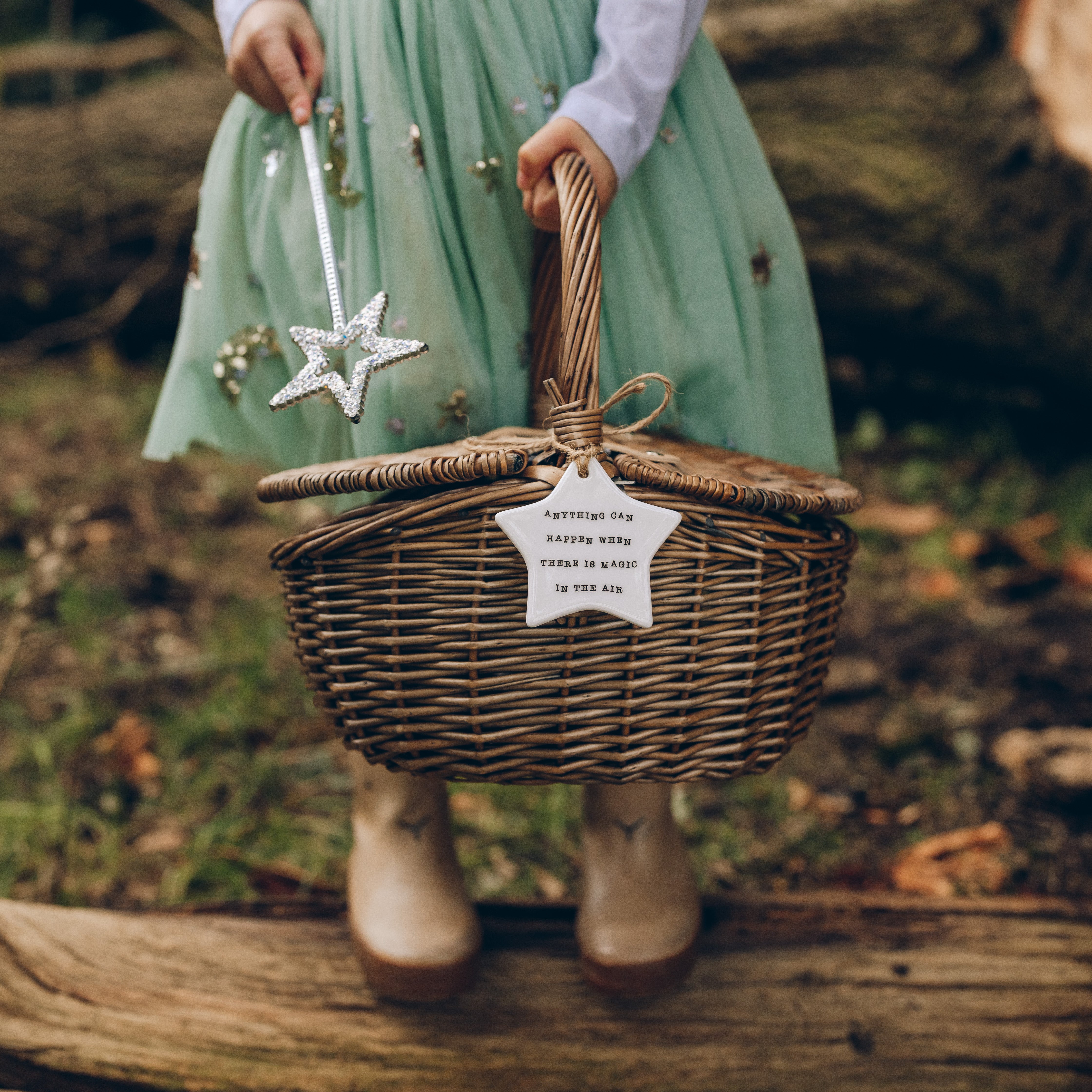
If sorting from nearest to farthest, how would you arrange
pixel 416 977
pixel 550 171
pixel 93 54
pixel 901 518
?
1. pixel 550 171
2. pixel 416 977
3. pixel 901 518
4. pixel 93 54

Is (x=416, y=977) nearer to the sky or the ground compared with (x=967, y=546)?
nearer to the sky


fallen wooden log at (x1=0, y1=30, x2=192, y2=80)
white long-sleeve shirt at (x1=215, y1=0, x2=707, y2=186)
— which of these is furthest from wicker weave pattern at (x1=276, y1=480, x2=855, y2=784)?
fallen wooden log at (x1=0, y1=30, x2=192, y2=80)

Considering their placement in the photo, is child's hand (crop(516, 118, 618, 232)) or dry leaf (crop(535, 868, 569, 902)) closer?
child's hand (crop(516, 118, 618, 232))

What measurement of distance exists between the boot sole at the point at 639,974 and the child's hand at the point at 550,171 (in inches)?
26.2

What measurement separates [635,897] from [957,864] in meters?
0.53

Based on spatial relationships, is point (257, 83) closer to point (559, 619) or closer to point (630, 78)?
point (630, 78)

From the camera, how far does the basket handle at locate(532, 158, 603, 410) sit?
66cm

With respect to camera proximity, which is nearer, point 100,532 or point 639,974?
point 639,974

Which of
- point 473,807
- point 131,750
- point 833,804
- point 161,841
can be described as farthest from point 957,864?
point 131,750

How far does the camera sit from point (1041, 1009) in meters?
0.89

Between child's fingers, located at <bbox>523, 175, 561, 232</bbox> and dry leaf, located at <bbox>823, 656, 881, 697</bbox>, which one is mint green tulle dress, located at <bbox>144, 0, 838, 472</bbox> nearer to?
child's fingers, located at <bbox>523, 175, 561, 232</bbox>

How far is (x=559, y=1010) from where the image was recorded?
0.90 meters

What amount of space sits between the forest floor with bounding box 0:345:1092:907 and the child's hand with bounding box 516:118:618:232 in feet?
2.45

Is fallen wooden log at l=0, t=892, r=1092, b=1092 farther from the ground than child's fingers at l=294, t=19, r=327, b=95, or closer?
closer
